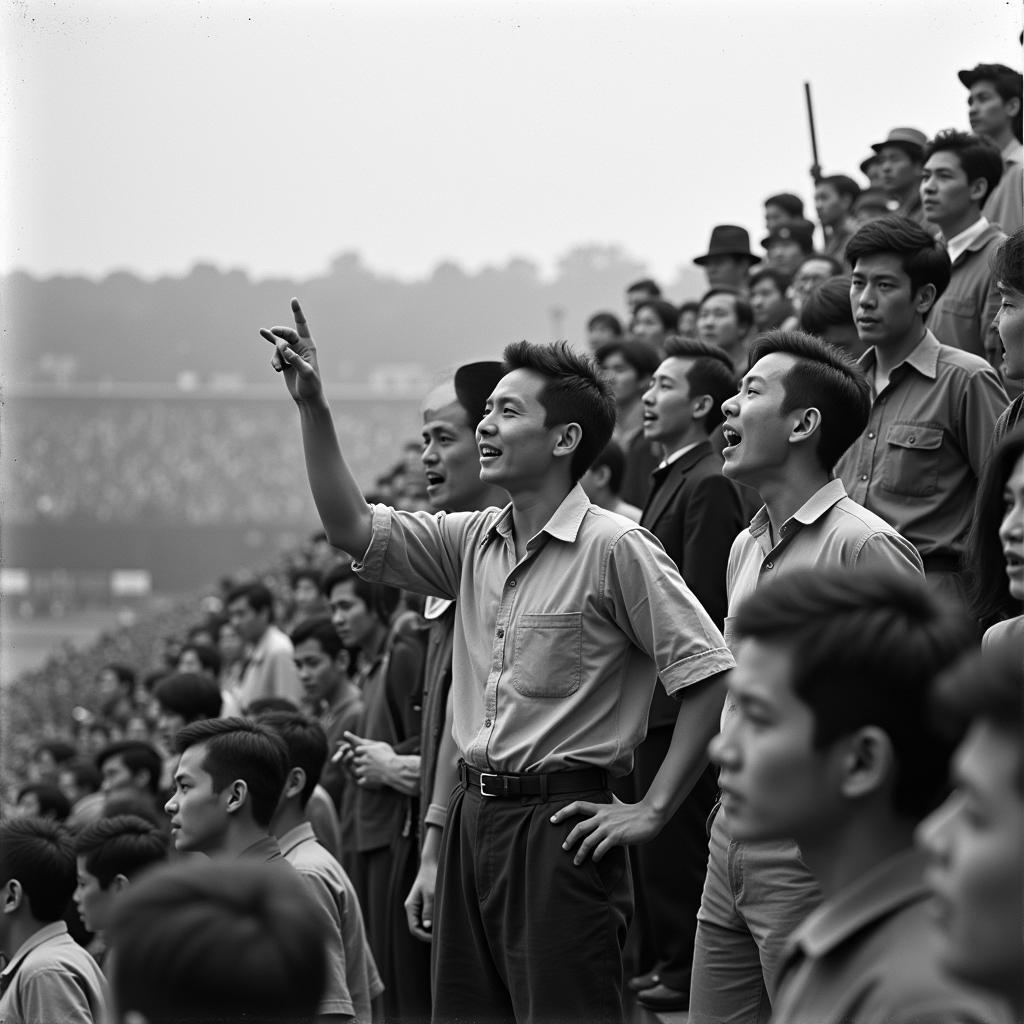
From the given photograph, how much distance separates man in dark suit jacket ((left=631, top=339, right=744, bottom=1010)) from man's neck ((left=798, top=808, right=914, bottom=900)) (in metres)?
2.91

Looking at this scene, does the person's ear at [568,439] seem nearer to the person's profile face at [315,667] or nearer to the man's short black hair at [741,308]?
the person's profile face at [315,667]

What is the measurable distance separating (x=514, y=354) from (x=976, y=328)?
109 inches

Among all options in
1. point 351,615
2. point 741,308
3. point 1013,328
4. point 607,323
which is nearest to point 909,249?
point 1013,328

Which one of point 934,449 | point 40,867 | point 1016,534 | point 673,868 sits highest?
point 934,449

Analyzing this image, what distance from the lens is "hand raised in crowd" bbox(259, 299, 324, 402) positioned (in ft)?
11.8

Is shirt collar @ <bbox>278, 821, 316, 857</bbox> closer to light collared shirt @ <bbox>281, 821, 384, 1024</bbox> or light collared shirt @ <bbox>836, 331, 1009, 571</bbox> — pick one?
light collared shirt @ <bbox>281, 821, 384, 1024</bbox>

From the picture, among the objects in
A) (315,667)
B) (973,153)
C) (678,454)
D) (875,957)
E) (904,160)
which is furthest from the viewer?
(904,160)

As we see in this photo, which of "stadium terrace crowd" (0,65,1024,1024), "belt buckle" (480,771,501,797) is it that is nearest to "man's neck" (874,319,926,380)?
"stadium terrace crowd" (0,65,1024,1024)

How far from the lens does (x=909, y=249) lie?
4902 millimetres

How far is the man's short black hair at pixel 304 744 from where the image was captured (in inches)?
192

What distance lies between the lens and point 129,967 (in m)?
1.80

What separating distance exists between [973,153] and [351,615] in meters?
3.18

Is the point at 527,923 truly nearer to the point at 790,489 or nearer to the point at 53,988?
the point at 790,489

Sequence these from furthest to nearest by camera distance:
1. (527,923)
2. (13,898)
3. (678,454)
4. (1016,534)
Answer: (678,454) < (13,898) < (527,923) < (1016,534)
